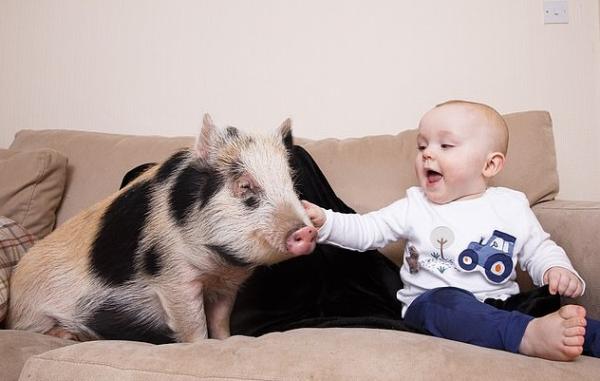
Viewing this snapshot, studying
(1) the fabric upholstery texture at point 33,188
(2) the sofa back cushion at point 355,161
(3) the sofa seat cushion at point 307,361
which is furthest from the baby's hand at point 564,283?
(1) the fabric upholstery texture at point 33,188

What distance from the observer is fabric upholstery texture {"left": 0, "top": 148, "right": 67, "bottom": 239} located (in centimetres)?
159

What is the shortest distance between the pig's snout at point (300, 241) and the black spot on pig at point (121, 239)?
0.99 feet

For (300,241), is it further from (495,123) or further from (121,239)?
(495,123)

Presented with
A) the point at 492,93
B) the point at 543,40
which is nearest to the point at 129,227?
the point at 492,93

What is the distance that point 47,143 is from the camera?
5.89 ft

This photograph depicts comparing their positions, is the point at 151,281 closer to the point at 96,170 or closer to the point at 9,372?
the point at 9,372

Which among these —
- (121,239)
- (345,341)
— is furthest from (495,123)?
(121,239)

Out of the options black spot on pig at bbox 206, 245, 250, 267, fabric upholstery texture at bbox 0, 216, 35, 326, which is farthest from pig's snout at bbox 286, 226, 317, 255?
fabric upholstery texture at bbox 0, 216, 35, 326

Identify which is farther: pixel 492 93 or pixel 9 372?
pixel 492 93

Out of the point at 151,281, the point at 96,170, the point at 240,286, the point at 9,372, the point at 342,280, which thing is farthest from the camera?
the point at 96,170

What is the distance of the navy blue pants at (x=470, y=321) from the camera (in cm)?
100

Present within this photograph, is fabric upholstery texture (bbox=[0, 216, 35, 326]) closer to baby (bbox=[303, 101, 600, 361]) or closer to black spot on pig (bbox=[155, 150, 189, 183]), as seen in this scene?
black spot on pig (bbox=[155, 150, 189, 183])

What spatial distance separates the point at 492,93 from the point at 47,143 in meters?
1.35

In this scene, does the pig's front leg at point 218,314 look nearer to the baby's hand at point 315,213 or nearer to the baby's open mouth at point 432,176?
the baby's hand at point 315,213
